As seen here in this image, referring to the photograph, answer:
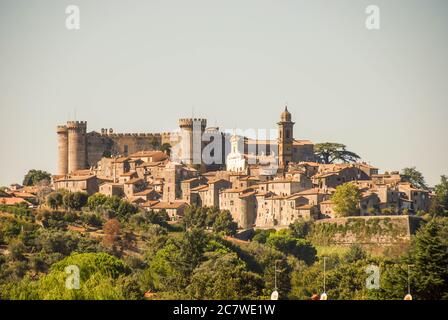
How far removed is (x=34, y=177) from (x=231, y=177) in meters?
13.7

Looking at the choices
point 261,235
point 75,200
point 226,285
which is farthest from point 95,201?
point 226,285

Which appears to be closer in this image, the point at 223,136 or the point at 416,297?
the point at 416,297

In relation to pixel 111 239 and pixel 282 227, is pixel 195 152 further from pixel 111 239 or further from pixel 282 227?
pixel 111 239

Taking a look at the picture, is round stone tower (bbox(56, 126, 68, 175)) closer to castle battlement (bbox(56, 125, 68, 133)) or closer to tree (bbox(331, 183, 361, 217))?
castle battlement (bbox(56, 125, 68, 133))

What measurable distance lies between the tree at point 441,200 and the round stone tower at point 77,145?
73.1 feet

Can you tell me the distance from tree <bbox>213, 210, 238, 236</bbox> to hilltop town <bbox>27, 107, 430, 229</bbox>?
5.35 ft

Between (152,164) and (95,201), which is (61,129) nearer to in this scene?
(152,164)

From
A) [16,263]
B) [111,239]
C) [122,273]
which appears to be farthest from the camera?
[111,239]

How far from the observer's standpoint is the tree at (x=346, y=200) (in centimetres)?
7244

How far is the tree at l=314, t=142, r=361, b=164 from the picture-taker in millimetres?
89312

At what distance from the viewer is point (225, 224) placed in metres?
71.9

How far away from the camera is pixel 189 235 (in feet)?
213

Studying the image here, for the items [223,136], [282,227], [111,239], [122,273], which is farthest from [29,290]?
[223,136]

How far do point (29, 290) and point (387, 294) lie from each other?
1046 cm
